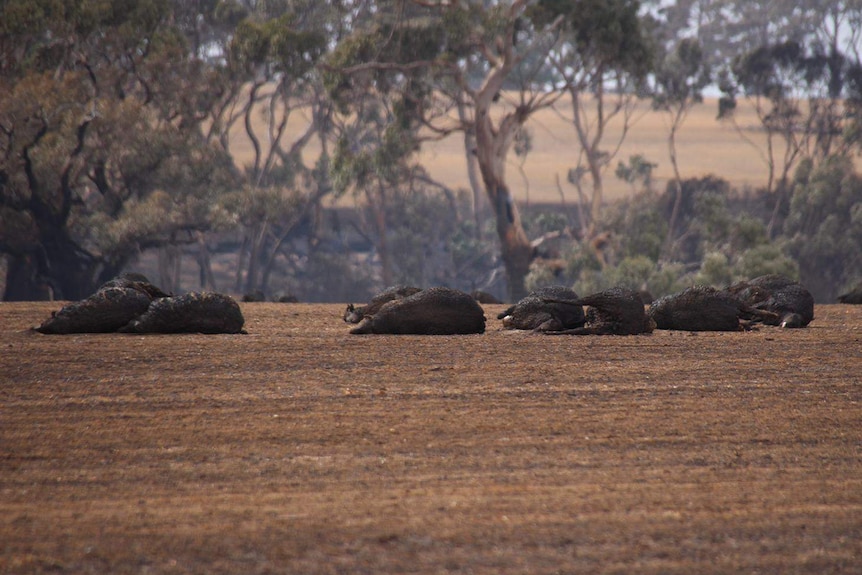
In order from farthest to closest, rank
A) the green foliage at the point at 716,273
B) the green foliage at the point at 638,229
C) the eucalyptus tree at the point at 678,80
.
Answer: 1. the eucalyptus tree at the point at 678,80
2. the green foliage at the point at 638,229
3. the green foliage at the point at 716,273

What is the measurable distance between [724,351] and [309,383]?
330 cm

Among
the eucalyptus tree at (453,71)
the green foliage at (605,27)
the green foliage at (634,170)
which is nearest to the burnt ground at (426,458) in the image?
the eucalyptus tree at (453,71)

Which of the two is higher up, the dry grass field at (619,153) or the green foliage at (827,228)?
the dry grass field at (619,153)

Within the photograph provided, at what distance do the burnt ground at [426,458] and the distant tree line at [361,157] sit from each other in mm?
15408

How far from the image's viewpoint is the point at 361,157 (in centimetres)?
2944

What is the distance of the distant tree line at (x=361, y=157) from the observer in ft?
78.2

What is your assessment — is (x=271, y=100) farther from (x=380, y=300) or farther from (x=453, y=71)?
(x=380, y=300)

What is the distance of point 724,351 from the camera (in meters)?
8.14

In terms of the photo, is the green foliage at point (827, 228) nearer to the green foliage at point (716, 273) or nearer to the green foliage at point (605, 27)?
the green foliage at point (716, 273)

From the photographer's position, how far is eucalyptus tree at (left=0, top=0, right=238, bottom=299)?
882 inches

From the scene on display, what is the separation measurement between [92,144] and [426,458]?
20978 mm

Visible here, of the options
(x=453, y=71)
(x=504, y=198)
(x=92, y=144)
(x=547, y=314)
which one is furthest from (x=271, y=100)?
(x=547, y=314)

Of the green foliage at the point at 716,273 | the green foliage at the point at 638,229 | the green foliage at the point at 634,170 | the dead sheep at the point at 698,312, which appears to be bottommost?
the green foliage at the point at 716,273

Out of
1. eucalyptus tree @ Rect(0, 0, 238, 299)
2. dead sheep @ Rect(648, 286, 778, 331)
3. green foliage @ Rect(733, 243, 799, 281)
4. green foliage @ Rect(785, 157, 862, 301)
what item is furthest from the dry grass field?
dead sheep @ Rect(648, 286, 778, 331)
